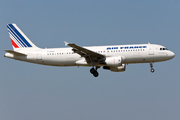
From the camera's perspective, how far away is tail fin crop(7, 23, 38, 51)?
2028 inches

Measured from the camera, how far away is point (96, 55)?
4675 cm

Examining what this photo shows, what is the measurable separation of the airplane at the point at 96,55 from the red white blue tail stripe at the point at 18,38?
3.84 feet

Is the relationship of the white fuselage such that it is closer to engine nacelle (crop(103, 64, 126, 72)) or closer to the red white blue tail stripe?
the red white blue tail stripe

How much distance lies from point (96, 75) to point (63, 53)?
6.01m

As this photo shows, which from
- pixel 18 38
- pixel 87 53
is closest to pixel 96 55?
pixel 87 53

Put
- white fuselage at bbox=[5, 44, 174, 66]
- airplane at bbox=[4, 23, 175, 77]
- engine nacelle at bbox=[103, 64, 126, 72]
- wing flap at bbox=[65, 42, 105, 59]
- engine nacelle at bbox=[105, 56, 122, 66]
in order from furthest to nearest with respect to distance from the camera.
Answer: engine nacelle at bbox=[103, 64, 126, 72], white fuselage at bbox=[5, 44, 174, 66], airplane at bbox=[4, 23, 175, 77], engine nacelle at bbox=[105, 56, 122, 66], wing flap at bbox=[65, 42, 105, 59]

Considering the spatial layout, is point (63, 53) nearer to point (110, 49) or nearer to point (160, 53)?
point (110, 49)

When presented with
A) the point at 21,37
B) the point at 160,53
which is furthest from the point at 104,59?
the point at 21,37

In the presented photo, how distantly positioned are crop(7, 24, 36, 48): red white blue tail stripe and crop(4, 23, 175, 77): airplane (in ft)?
3.84

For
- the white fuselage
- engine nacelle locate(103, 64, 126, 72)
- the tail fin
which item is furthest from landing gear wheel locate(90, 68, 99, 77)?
the tail fin

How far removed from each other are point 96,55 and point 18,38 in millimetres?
14118

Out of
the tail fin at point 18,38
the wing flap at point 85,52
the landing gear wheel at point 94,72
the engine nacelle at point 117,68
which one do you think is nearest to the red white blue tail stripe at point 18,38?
the tail fin at point 18,38

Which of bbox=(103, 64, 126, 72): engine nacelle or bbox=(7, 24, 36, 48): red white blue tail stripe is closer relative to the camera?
bbox=(7, 24, 36, 48): red white blue tail stripe

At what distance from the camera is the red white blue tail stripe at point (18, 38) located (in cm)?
5155
